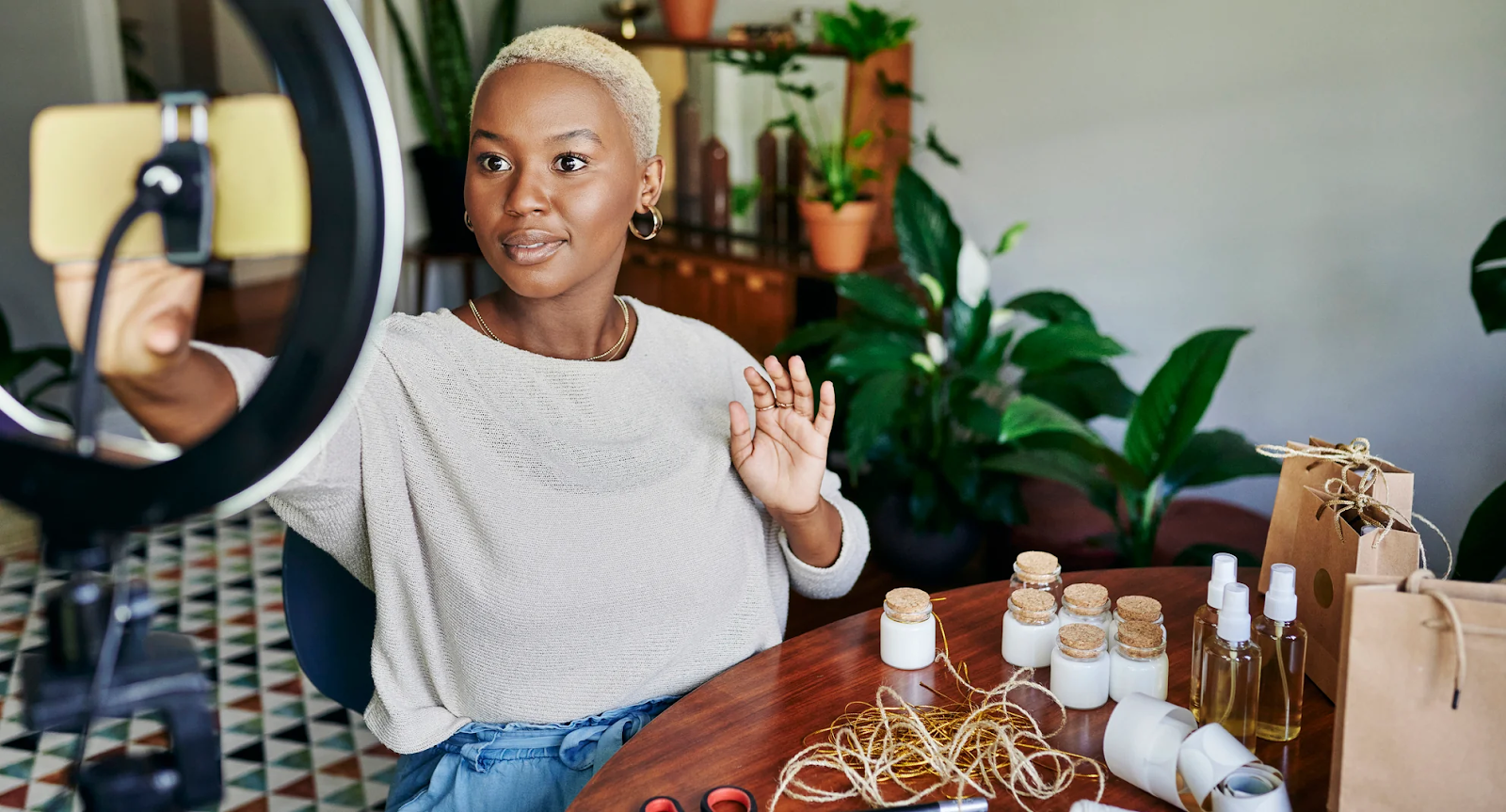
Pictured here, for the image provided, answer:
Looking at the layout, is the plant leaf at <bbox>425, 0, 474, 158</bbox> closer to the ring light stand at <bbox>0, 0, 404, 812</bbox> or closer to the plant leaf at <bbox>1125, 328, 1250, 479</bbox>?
the plant leaf at <bbox>1125, 328, 1250, 479</bbox>

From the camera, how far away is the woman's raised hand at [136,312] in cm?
50

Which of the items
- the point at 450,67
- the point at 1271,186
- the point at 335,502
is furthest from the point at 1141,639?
the point at 450,67

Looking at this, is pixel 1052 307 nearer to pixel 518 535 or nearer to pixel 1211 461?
pixel 1211 461

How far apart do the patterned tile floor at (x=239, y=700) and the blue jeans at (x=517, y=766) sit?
100cm

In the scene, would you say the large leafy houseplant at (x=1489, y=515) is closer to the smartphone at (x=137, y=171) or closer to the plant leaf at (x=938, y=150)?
the plant leaf at (x=938, y=150)

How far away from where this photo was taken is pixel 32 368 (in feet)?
1.88

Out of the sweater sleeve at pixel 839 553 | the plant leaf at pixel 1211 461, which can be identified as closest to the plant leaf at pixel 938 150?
the plant leaf at pixel 1211 461

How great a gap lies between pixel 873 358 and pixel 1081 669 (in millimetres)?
1461

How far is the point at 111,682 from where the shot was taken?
521mm

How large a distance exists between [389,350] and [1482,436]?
2434 millimetres

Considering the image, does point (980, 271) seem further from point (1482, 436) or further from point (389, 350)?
point (389, 350)

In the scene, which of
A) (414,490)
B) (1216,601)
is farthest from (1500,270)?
(414,490)

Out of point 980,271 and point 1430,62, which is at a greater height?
point 1430,62

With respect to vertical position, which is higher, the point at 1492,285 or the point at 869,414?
the point at 1492,285
